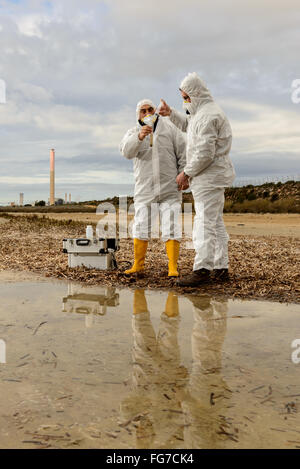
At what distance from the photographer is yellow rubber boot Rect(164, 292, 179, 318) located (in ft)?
13.1

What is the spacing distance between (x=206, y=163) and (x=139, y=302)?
182 cm

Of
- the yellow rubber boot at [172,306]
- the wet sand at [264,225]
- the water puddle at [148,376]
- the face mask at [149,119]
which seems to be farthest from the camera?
the wet sand at [264,225]

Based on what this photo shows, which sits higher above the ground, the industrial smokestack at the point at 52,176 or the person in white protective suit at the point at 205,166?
the industrial smokestack at the point at 52,176

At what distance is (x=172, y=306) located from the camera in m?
4.31

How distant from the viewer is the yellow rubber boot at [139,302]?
13.6 feet

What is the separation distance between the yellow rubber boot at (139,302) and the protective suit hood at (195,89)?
7.55 ft

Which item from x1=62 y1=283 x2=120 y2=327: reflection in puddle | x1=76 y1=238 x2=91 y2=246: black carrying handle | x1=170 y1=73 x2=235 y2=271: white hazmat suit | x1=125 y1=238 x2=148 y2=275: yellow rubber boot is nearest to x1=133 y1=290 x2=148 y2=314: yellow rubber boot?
x1=62 y1=283 x2=120 y2=327: reflection in puddle

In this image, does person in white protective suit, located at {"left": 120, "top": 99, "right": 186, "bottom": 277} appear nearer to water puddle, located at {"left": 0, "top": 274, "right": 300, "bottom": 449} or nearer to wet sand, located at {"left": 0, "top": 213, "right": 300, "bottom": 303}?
wet sand, located at {"left": 0, "top": 213, "right": 300, "bottom": 303}

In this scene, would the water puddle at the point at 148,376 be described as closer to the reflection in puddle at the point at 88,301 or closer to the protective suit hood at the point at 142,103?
the reflection in puddle at the point at 88,301

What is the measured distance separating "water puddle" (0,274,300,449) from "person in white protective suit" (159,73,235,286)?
3.33 feet

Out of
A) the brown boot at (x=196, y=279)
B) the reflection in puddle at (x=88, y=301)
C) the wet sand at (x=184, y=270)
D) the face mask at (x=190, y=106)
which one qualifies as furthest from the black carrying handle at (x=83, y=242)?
the face mask at (x=190, y=106)

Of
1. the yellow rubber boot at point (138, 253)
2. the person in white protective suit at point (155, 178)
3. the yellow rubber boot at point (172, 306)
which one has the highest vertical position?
the person in white protective suit at point (155, 178)

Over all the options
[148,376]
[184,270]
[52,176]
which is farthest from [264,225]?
[52,176]
